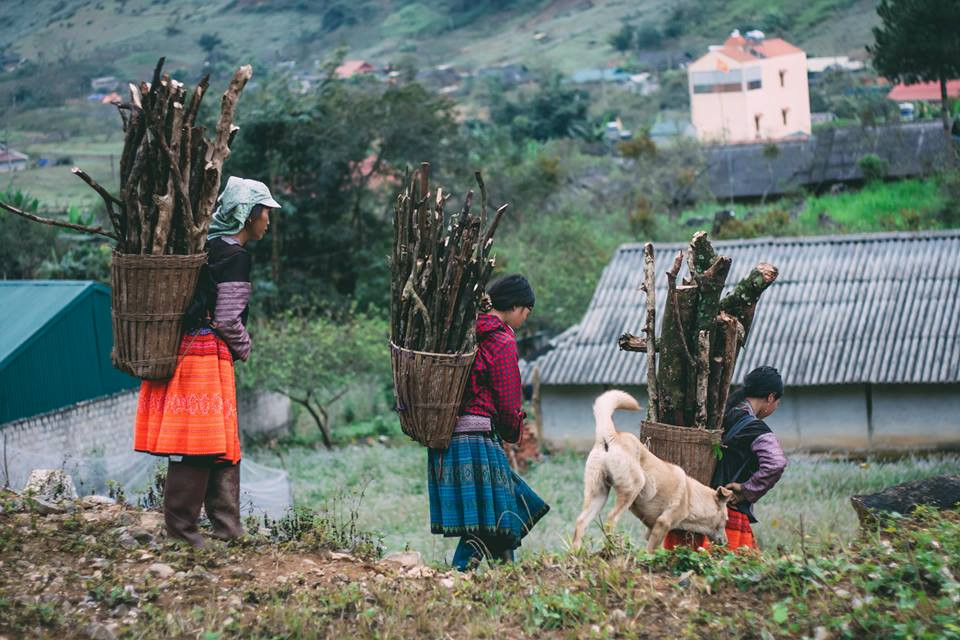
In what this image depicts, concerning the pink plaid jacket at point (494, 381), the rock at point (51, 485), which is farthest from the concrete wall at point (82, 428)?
the pink plaid jacket at point (494, 381)

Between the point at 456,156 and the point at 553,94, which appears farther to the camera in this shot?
the point at 553,94

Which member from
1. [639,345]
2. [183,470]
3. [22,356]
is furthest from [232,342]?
[22,356]

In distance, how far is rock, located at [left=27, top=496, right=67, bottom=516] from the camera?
6.14 m

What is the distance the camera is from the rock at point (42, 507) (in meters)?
6.14

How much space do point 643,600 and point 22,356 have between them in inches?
438

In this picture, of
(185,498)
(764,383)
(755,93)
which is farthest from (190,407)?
(755,93)

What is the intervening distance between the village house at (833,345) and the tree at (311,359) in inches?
141

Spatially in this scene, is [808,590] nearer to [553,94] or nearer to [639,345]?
[639,345]

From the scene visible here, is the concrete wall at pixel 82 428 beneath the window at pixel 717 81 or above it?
beneath

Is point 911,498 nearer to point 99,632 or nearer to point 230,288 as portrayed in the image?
point 230,288

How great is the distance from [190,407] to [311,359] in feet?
48.3

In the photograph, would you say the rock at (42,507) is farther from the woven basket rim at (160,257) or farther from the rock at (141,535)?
the woven basket rim at (160,257)

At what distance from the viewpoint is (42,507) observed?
6.18 meters

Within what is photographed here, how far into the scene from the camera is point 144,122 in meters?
5.56
